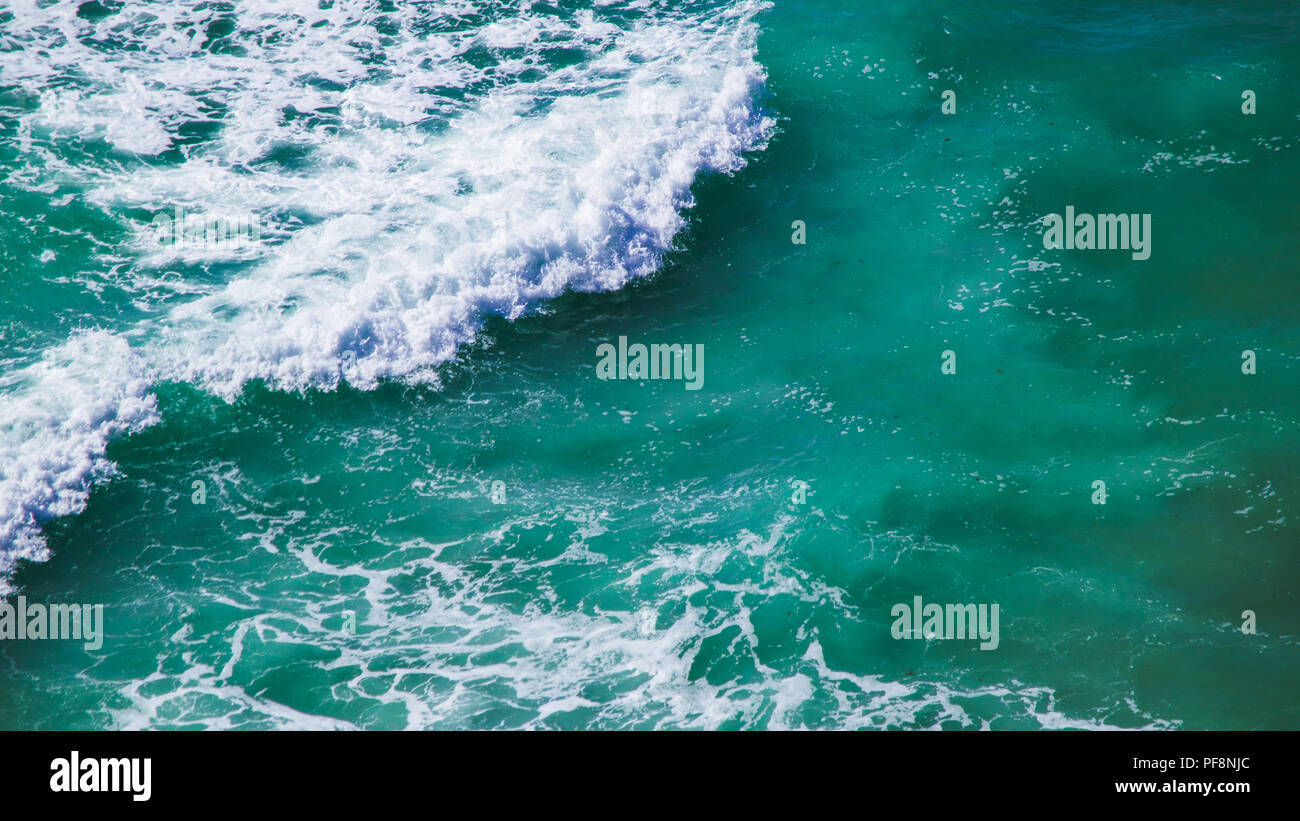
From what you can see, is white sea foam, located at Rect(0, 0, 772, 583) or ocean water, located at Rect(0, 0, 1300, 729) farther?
white sea foam, located at Rect(0, 0, 772, 583)

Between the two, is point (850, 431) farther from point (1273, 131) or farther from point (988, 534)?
point (1273, 131)

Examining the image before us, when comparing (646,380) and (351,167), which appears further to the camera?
(351,167)

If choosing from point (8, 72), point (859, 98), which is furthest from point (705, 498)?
point (8, 72)

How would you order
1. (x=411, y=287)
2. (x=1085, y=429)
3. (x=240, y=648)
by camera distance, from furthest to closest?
(x=411, y=287) → (x=1085, y=429) → (x=240, y=648)

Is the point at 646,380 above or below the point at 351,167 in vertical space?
below
